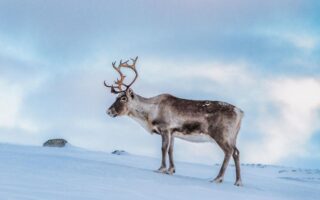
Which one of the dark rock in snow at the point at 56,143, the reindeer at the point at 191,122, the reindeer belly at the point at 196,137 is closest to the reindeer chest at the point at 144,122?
the reindeer at the point at 191,122

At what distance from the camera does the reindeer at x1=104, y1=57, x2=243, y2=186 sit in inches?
468

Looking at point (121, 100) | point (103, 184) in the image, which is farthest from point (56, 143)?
point (103, 184)

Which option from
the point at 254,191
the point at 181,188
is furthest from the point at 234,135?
the point at 181,188

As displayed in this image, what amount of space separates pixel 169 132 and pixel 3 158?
3.34 meters

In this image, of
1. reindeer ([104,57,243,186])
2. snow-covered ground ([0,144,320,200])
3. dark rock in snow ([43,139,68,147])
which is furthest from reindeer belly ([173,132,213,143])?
dark rock in snow ([43,139,68,147])

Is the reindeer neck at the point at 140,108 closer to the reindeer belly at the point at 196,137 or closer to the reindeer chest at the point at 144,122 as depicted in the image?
the reindeer chest at the point at 144,122

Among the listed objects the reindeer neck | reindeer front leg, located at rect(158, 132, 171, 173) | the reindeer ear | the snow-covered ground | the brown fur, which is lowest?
the snow-covered ground

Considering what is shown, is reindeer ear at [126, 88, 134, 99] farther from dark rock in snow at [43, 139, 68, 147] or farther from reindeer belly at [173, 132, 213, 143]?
dark rock in snow at [43, 139, 68, 147]

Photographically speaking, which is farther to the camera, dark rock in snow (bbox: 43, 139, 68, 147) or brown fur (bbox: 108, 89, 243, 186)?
dark rock in snow (bbox: 43, 139, 68, 147)

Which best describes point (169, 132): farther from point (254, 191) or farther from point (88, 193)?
point (88, 193)

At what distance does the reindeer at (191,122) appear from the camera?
1188cm

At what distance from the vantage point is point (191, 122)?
39.5 ft

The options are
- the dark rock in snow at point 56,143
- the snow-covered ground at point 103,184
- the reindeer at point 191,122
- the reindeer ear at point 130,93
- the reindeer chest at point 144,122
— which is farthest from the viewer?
the dark rock in snow at point 56,143

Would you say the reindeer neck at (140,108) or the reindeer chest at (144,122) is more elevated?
the reindeer neck at (140,108)
